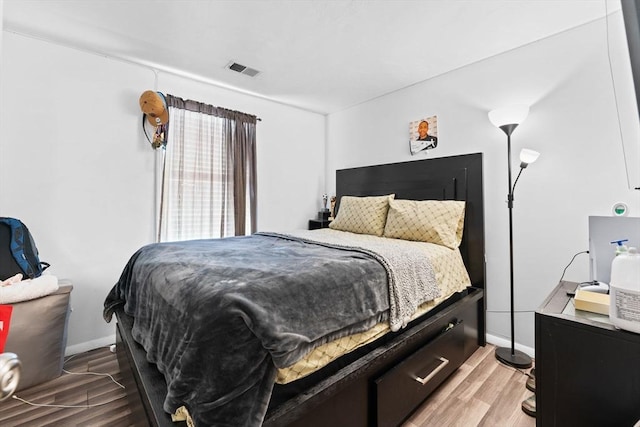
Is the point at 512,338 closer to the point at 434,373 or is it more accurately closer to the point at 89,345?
the point at 434,373

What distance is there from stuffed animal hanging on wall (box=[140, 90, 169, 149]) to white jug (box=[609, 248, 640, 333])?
3130 mm

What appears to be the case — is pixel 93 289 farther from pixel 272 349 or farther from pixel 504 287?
pixel 504 287

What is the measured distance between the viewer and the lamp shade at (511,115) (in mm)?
2139

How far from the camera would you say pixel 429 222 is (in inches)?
94.9

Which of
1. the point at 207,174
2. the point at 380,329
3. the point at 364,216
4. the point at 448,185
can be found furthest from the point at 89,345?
the point at 448,185

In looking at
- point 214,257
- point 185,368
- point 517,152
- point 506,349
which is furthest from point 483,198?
point 185,368

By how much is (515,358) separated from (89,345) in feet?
10.9

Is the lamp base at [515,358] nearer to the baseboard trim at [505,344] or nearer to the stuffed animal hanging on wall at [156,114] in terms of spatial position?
the baseboard trim at [505,344]

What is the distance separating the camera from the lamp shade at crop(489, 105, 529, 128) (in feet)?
7.02

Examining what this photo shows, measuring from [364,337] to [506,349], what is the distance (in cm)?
163

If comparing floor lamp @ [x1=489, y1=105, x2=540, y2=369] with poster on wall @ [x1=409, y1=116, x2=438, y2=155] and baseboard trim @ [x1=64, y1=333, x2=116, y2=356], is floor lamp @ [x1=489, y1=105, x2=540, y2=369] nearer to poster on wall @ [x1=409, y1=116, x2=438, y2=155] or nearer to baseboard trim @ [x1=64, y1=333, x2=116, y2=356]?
poster on wall @ [x1=409, y1=116, x2=438, y2=155]

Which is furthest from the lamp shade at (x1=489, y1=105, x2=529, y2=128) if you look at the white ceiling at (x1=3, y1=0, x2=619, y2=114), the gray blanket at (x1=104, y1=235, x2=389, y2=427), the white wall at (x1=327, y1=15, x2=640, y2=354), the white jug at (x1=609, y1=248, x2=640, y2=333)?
the gray blanket at (x1=104, y1=235, x2=389, y2=427)

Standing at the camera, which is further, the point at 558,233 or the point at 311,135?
the point at 311,135

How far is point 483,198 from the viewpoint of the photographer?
2557 millimetres
